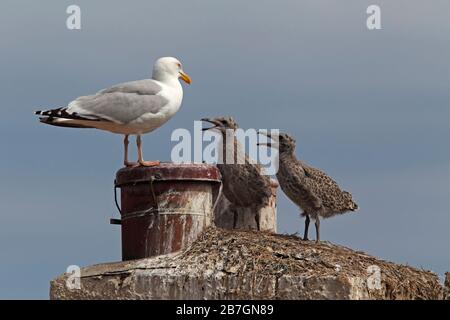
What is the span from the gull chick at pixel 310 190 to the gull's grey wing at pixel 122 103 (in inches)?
93.0

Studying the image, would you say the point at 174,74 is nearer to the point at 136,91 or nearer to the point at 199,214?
the point at 136,91

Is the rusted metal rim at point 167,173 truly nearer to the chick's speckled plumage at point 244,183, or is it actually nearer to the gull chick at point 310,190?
the gull chick at point 310,190

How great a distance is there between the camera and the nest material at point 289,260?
44.2 feet

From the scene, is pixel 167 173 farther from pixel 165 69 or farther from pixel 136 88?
pixel 165 69

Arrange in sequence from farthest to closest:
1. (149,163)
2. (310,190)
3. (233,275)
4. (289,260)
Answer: (310,190)
(149,163)
(289,260)
(233,275)

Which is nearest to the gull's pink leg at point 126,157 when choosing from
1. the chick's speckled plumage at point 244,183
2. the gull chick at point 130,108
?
the gull chick at point 130,108

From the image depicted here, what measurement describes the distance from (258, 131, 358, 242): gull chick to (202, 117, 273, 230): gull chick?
1.97 feet

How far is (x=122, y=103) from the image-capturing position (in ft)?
48.5

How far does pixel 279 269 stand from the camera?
1345cm

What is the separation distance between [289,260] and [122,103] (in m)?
2.99

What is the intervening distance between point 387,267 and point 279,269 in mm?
1863

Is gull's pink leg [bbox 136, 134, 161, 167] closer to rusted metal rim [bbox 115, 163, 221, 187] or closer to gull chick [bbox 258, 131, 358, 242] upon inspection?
rusted metal rim [bbox 115, 163, 221, 187]

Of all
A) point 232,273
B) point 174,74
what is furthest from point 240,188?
point 232,273

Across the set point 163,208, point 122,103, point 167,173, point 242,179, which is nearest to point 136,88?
point 122,103
